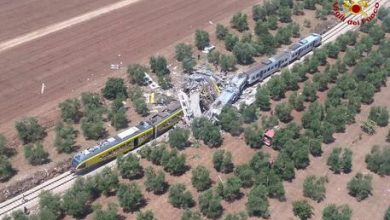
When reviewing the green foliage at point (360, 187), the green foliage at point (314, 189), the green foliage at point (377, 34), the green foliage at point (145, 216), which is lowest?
the green foliage at point (377, 34)

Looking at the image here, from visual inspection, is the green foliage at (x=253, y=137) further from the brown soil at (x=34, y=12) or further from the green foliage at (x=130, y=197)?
the brown soil at (x=34, y=12)

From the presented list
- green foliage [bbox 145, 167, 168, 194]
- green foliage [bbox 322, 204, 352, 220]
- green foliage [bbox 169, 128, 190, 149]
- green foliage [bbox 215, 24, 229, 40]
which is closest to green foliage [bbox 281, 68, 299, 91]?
green foliage [bbox 215, 24, 229, 40]

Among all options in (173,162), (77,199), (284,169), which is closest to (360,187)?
(284,169)

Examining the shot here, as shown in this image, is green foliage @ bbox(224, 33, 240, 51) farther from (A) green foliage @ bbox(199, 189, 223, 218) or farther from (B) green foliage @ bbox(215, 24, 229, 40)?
(A) green foliage @ bbox(199, 189, 223, 218)

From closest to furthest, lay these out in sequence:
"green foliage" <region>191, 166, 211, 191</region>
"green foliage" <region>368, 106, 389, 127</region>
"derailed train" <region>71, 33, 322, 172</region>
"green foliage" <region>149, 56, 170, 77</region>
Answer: "green foliage" <region>191, 166, 211, 191</region>
"derailed train" <region>71, 33, 322, 172</region>
"green foliage" <region>368, 106, 389, 127</region>
"green foliage" <region>149, 56, 170, 77</region>

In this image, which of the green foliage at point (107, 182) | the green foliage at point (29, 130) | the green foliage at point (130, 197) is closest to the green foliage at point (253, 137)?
the green foliage at point (130, 197)

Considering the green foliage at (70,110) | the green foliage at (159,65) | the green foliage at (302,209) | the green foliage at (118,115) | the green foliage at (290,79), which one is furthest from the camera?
the green foliage at (159,65)

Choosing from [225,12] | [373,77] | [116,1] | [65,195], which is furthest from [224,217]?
[116,1]
